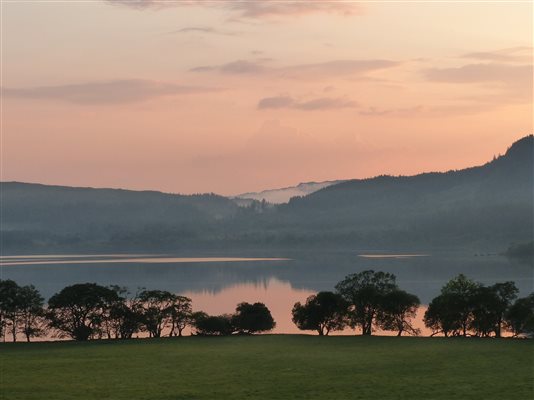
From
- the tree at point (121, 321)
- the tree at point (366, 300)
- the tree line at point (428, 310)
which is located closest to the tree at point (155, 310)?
the tree at point (121, 321)

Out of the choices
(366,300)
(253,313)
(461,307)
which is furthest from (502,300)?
(253,313)

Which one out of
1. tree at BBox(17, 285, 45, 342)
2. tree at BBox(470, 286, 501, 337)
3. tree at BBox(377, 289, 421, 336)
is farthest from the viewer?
tree at BBox(377, 289, 421, 336)

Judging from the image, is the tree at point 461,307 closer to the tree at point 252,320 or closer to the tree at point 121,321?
the tree at point 252,320

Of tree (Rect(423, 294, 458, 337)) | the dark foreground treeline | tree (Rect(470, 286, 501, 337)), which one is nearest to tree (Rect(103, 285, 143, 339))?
the dark foreground treeline

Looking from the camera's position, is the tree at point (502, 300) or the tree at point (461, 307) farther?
the tree at point (461, 307)

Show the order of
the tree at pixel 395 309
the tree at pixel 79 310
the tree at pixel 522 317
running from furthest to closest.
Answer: the tree at pixel 395 309 < the tree at pixel 79 310 < the tree at pixel 522 317

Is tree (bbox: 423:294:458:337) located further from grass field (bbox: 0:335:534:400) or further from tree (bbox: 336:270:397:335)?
grass field (bbox: 0:335:534:400)

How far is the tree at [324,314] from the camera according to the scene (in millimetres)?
81875

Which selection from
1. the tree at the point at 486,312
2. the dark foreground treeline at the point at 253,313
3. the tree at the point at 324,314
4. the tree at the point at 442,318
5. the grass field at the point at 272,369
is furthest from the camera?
the tree at the point at 324,314

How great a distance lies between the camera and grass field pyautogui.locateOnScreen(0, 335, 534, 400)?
4650cm

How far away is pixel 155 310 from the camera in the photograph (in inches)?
3209

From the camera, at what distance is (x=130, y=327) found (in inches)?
3167

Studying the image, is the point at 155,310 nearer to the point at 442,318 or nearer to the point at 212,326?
the point at 212,326

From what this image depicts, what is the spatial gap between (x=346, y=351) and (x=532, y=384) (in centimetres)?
1987
